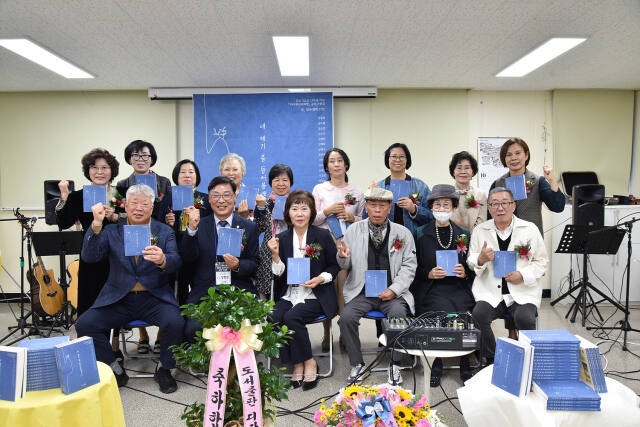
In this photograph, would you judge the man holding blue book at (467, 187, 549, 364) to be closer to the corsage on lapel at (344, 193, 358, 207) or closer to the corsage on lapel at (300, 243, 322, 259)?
the corsage on lapel at (344, 193, 358, 207)

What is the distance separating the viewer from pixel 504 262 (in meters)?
3.07

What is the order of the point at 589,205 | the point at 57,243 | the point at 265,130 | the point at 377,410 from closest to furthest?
the point at 377,410
the point at 57,243
the point at 589,205
the point at 265,130

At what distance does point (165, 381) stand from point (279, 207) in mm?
1623

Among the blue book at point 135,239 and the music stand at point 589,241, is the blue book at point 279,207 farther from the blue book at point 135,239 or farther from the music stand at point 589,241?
the music stand at point 589,241

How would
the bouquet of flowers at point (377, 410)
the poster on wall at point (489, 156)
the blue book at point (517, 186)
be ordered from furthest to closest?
1. the poster on wall at point (489, 156)
2. the blue book at point (517, 186)
3. the bouquet of flowers at point (377, 410)

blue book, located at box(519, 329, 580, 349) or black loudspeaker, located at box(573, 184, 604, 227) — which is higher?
black loudspeaker, located at box(573, 184, 604, 227)

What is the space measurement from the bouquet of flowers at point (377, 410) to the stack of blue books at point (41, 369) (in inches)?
49.9

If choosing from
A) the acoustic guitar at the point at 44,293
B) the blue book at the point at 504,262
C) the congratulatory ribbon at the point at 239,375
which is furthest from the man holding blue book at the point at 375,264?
the acoustic guitar at the point at 44,293

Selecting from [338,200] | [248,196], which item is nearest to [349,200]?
[338,200]

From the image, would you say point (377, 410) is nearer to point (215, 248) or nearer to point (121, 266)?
point (215, 248)

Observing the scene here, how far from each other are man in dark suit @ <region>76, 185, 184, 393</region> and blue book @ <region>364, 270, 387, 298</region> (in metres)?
1.48

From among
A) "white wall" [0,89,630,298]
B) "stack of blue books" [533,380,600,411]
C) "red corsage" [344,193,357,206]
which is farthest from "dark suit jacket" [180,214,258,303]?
"white wall" [0,89,630,298]

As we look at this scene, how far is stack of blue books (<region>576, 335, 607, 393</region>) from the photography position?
5.86 feet

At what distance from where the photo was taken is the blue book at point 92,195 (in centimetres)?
303
